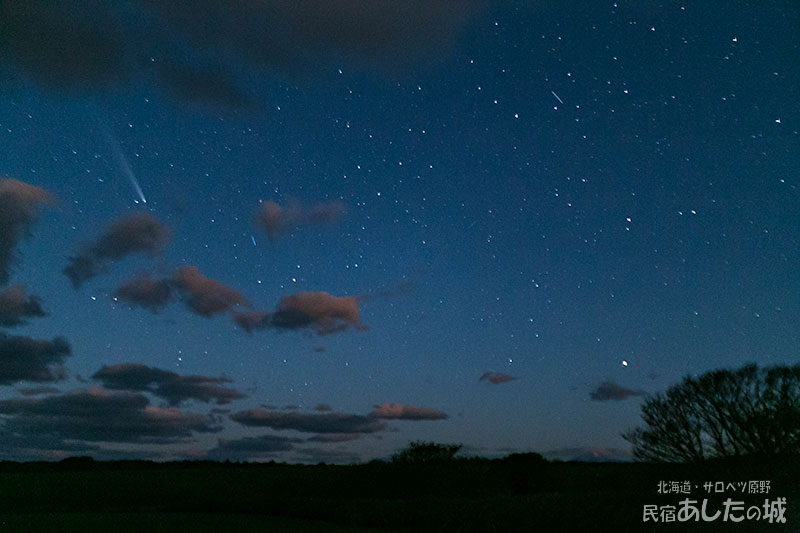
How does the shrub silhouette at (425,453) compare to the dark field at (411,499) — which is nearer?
the dark field at (411,499)

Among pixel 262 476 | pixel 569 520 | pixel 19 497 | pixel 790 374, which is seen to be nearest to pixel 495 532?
pixel 569 520

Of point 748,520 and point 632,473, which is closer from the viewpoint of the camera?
point 748,520

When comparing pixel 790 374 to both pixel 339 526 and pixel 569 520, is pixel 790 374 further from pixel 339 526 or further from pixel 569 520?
pixel 339 526

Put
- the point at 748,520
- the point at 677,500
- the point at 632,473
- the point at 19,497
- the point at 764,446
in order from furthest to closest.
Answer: the point at 19,497, the point at 632,473, the point at 764,446, the point at 677,500, the point at 748,520

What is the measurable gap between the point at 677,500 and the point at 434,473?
19.7m

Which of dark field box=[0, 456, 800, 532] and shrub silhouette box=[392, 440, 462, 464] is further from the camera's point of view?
shrub silhouette box=[392, 440, 462, 464]

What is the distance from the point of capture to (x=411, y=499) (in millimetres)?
24000

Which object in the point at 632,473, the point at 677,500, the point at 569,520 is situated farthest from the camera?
the point at 632,473

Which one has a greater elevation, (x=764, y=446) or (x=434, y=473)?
(x=764, y=446)

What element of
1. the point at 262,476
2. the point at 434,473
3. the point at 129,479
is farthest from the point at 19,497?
the point at 434,473

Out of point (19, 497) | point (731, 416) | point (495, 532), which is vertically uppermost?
point (731, 416)

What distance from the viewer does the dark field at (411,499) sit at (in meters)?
14.5

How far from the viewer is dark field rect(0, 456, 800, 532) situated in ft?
47.4

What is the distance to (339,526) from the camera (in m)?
16.3
